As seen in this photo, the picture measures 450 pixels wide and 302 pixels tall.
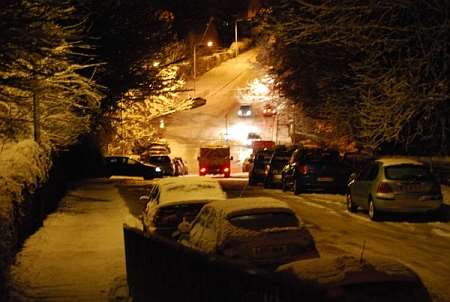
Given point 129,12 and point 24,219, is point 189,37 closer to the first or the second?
point 129,12

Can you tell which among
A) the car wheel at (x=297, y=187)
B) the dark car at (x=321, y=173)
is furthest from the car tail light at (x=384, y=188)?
the car wheel at (x=297, y=187)

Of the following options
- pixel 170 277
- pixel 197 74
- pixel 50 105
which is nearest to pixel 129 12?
pixel 50 105

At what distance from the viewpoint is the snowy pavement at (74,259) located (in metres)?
11.6

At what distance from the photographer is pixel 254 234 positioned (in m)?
10.6

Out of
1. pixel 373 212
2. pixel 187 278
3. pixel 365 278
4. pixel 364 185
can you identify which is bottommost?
pixel 373 212

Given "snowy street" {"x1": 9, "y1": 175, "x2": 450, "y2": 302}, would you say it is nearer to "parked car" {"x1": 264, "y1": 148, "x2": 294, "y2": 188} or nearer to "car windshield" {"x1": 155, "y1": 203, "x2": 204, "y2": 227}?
"car windshield" {"x1": 155, "y1": 203, "x2": 204, "y2": 227}

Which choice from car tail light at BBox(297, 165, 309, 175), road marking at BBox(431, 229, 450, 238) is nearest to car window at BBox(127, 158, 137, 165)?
car tail light at BBox(297, 165, 309, 175)

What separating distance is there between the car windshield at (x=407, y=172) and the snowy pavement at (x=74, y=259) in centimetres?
691

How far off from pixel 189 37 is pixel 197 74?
31.8ft

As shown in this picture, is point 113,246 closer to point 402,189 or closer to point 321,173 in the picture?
point 402,189

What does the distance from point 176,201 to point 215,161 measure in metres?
38.6

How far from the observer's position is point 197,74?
10112 cm

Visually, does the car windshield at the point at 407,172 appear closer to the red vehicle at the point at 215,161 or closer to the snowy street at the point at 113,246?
the snowy street at the point at 113,246

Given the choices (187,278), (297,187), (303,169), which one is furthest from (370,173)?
(187,278)
